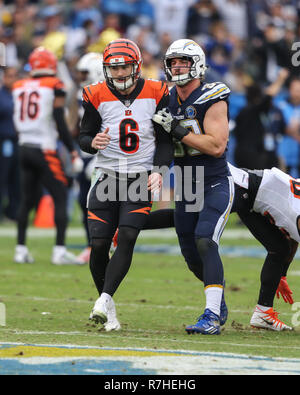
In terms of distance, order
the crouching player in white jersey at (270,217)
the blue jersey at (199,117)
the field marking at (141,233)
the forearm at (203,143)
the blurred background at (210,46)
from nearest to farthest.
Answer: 1. the forearm at (203,143)
2. the blue jersey at (199,117)
3. the crouching player in white jersey at (270,217)
4. the field marking at (141,233)
5. the blurred background at (210,46)

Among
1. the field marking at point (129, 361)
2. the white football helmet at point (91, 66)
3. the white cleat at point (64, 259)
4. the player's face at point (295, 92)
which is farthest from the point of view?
the player's face at point (295, 92)

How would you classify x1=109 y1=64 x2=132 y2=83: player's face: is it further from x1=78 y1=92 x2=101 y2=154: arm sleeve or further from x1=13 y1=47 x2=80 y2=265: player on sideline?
x1=13 y1=47 x2=80 y2=265: player on sideline

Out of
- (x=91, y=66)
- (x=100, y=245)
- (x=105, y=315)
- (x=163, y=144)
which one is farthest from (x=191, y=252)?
(x=91, y=66)

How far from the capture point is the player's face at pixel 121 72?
596 cm

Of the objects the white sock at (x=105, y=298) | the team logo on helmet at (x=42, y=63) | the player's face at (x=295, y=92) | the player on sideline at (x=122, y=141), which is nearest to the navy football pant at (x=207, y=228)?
the player on sideline at (x=122, y=141)

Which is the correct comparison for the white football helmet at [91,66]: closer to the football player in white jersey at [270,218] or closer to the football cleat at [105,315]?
the football player in white jersey at [270,218]

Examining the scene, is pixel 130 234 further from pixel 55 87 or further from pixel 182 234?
pixel 55 87

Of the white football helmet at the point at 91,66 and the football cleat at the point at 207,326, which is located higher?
the white football helmet at the point at 91,66

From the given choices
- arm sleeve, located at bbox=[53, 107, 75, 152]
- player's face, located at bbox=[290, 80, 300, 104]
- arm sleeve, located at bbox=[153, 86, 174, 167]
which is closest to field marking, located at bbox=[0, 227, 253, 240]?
player's face, located at bbox=[290, 80, 300, 104]

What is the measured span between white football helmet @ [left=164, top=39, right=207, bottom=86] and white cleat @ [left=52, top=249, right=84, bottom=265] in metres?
4.13

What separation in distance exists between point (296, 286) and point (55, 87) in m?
3.40

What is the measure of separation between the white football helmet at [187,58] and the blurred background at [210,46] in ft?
22.1

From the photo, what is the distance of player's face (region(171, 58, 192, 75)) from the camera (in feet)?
19.8
